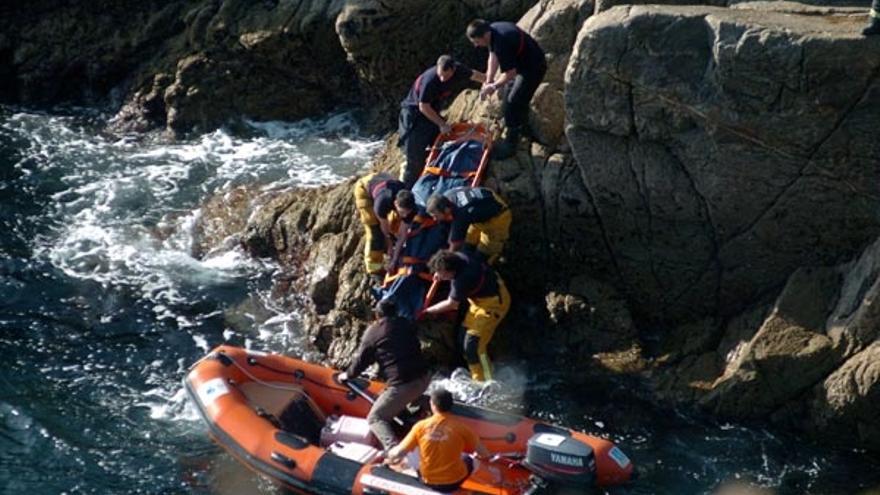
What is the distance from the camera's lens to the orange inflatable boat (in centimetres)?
1190

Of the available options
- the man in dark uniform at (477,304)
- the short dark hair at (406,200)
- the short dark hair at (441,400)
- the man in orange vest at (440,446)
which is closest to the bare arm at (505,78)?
the short dark hair at (406,200)

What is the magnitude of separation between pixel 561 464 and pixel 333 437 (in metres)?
2.51

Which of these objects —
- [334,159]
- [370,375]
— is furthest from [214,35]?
[370,375]

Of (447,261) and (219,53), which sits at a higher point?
(219,53)

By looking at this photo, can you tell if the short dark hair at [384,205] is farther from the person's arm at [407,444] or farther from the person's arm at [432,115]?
the person's arm at [407,444]

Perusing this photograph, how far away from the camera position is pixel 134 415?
13.9 meters

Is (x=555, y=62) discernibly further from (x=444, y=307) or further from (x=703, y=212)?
(x=444, y=307)

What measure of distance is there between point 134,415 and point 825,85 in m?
8.27

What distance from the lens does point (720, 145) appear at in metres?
13.4

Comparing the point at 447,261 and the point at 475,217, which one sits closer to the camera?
the point at 447,261

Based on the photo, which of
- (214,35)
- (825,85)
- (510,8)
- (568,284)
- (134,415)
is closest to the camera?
(825,85)

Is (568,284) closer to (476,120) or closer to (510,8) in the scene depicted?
(476,120)

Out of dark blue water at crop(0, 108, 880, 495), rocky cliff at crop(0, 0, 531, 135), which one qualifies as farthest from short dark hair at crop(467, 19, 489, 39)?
dark blue water at crop(0, 108, 880, 495)

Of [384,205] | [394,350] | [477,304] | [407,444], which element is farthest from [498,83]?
[407,444]
